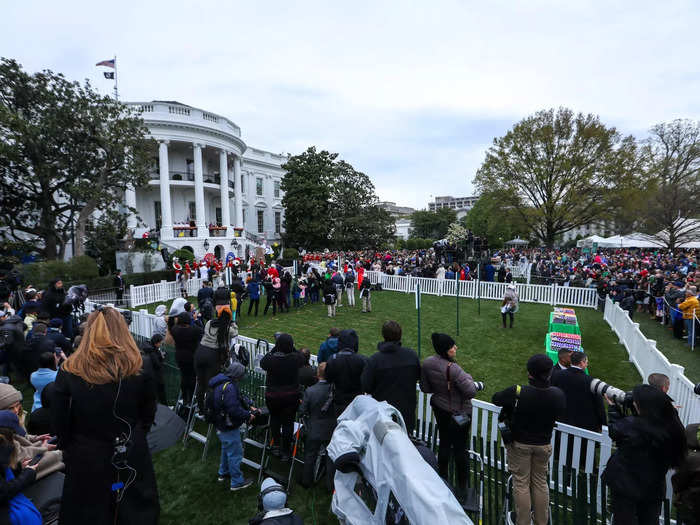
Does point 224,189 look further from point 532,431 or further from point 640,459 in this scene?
point 640,459

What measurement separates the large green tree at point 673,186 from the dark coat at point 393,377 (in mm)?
30151

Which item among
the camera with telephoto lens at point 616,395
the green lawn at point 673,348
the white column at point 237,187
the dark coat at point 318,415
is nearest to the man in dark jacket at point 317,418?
the dark coat at point 318,415

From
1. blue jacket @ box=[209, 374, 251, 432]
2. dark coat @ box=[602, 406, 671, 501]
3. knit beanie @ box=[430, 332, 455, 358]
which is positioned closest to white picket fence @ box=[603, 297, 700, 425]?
dark coat @ box=[602, 406, 671, 501]

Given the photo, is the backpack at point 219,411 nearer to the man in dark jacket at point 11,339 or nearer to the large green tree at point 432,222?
the man in dark jacket at point 11,339

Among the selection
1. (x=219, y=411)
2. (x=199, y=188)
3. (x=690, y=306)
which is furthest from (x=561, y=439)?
(x=199, y=188)

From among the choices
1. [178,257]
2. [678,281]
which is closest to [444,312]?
[678,281]

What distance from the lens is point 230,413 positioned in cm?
388

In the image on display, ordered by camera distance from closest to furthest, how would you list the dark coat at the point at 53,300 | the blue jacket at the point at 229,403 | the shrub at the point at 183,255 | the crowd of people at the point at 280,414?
the crowd of people at the point at 280,414 < the blue jacket at the point at 229,403 < the dark coat at the point at 53,300 < the shrub at the point at 183,255

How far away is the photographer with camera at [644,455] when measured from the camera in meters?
2.67

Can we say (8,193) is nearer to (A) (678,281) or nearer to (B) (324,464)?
(B) (324,464)

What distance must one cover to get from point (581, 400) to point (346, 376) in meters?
2.65

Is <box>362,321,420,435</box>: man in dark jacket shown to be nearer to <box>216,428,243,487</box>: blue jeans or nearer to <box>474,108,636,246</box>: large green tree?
<box>216,428,243,487</box>: blue jeans

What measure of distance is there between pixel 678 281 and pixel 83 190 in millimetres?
26491

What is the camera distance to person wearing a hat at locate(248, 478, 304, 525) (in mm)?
2076
